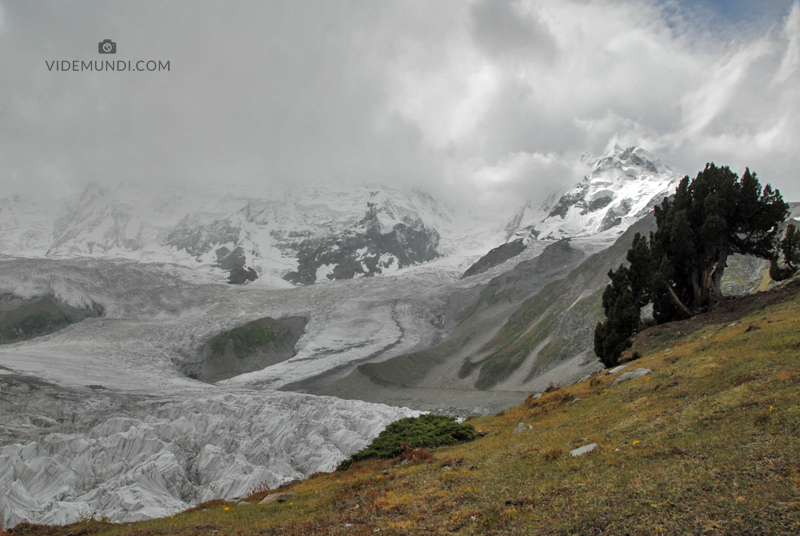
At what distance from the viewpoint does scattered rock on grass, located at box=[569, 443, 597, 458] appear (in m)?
13.8

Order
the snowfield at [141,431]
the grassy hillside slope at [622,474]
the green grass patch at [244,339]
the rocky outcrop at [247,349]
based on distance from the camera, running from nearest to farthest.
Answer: the grassy hillside slope at [622,474], the snowfield at [141,431], the rocky outcrop at [247,349], the green grass patch at [244,339]

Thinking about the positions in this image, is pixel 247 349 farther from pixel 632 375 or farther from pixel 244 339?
pixel 632 375

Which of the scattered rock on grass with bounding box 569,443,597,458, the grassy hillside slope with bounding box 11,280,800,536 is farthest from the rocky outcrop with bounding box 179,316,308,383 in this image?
the scattered rock on grass with bounding box 569,443,597,458

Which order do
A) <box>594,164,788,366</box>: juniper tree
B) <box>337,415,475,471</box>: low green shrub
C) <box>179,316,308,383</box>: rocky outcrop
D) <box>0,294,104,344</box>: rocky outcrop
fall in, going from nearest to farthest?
<box>337,415,475,471</box>: low green shrub < <box>594,164,788,366</box>: juniper tree < <box>179,316,308,383</box>: rocky outcrop < <box>0,294,104,344</box>: rocky outcrop

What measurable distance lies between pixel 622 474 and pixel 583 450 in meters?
3.16

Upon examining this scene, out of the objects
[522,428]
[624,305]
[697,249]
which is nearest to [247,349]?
[624,305]

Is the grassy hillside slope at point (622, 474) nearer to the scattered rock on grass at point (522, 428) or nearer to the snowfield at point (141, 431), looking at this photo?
the scattered rock on grass at point (522, 428)

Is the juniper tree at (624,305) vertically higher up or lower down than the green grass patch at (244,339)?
lower down

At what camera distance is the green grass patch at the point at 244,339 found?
140250 millimetres

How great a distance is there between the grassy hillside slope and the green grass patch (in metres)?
127

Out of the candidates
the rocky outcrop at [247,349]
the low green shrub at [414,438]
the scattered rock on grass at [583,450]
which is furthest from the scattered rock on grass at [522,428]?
the rocky outcrop at [247,349]

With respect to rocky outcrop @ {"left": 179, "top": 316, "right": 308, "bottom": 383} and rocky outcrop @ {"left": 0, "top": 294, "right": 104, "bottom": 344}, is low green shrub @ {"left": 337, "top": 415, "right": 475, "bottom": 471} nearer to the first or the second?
rocky outcrop @ {"left": 179, "top": 316, "right": 308, "bottom": 383}

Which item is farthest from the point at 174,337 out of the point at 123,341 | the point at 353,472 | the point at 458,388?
the point at 353,472

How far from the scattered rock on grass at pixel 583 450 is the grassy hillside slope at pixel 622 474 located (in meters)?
0.24
